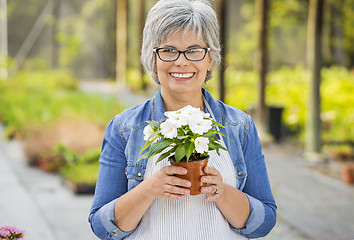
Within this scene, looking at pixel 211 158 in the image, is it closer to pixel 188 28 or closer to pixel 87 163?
pixel 188 28

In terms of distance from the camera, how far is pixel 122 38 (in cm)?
1689

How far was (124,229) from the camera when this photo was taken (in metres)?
1.90

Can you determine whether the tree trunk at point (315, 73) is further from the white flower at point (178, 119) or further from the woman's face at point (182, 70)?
the white flower at point (178, 119)

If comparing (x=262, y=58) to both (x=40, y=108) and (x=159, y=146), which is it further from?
(x=159, y=146)

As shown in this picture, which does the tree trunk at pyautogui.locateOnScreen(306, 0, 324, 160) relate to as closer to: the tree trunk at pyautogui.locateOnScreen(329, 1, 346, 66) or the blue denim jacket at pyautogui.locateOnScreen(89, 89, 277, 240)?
the blue denim jacket at pyautogui.locateOnScreen(89, 89, 277, 240)

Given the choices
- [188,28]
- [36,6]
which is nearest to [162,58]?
[188,28]

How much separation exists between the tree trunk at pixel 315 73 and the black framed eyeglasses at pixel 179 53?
6491 mm

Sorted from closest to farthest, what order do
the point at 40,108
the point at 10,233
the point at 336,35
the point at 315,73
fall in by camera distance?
the point at 10,233, the point at 315,73, the point at 40,108, the point at 336,35

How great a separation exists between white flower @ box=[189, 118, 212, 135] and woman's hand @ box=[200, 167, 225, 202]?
4.7 inches

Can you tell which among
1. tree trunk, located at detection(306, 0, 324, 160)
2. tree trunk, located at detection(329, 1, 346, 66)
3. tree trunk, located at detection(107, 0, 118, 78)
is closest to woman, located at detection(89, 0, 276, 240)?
tree trunk, located at detection(306, 0, 324, 160)

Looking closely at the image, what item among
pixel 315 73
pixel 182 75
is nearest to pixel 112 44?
pixel 315 73

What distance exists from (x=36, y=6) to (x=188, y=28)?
2061 centimetres

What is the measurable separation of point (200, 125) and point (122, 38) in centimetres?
1543

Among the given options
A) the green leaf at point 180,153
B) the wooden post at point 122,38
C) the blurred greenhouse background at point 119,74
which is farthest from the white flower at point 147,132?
the wooden post at point 122,38
